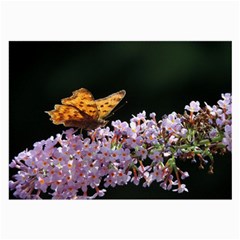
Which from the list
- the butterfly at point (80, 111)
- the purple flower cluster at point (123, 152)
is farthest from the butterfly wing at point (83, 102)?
the purple flower cluster at point (123, 152)

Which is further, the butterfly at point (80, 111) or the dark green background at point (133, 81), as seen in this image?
the dark green background at point (133, 81)

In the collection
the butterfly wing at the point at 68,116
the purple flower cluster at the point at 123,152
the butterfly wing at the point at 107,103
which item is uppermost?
the butterfly wing at the point at 107,103

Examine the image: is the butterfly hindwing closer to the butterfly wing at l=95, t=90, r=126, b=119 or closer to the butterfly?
Answer: the butterfly

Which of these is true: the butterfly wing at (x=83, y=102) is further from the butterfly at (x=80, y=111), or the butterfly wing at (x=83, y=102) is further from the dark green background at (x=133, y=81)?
the dark green background at (x=133, y=81)

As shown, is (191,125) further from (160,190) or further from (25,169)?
(160,190)
